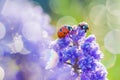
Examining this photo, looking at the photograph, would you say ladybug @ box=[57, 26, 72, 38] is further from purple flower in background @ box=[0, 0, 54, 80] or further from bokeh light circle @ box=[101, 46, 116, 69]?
bokeh light circle @ box=[101, 46, 116, 69]

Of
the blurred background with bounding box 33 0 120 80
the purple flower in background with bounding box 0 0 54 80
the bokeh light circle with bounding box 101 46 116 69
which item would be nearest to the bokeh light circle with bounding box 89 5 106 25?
the blurred background with bounding box 33 0 120 80

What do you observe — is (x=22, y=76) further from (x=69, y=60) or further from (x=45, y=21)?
(x=45, y=21)

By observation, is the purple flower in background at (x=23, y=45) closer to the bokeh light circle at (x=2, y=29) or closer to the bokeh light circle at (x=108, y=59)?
the bokeh light circle at (x=2, y=29)

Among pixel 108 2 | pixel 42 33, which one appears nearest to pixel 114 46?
pixel 108 2

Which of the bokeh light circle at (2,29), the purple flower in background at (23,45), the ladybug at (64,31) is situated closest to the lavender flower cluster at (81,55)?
the ladybug at (64,31)

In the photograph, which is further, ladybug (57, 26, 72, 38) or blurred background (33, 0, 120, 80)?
blurred background (33, 0, 120, 80)

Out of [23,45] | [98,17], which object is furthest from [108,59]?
[23,45]
